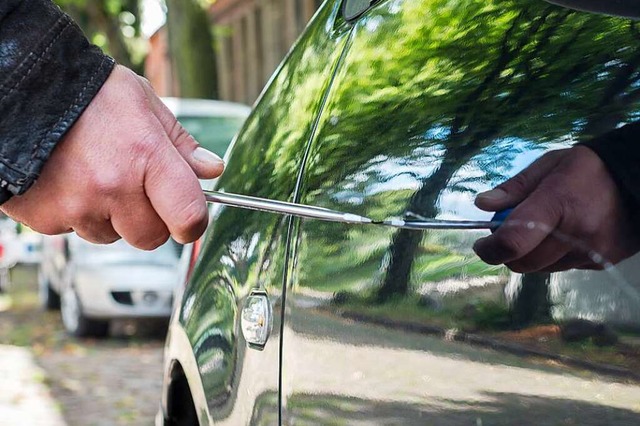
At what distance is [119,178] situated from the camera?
1.63 metres

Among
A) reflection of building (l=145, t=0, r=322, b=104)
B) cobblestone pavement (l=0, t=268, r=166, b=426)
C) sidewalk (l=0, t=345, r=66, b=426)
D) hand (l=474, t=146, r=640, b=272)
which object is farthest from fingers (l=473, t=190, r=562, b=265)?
reflection of building (l=145, t=0, r=322, b=104)

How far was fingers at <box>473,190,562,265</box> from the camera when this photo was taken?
148 centimetres

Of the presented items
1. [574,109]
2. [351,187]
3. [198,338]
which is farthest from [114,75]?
[198,338]

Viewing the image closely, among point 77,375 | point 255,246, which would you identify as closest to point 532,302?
point 255,246

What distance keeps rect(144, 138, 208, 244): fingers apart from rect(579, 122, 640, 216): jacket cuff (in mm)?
576

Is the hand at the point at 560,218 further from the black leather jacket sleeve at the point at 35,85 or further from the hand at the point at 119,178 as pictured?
the black leather jacket sleeve at the point at 35,85

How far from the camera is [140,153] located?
1632 mm

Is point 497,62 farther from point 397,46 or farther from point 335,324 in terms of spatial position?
point 335,324

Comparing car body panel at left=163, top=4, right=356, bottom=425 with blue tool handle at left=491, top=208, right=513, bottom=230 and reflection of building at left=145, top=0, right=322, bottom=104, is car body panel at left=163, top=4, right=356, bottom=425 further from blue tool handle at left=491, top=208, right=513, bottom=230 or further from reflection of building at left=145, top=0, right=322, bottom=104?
reflection of building at left=145, top=0, right=322, bottom=104

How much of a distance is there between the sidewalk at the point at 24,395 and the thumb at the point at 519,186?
5.04 m

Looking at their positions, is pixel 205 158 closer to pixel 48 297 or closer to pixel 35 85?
pixel 35 85

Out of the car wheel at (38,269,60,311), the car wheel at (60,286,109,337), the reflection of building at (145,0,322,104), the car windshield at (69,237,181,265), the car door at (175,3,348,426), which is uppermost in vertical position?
the reflection of building at (145,0,322,104)

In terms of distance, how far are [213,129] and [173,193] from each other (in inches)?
301

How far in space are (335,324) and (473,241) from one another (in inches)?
14.2
